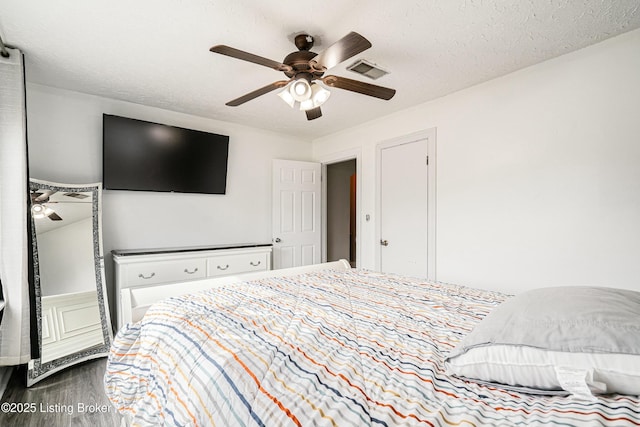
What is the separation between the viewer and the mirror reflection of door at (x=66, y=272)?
2.44 meters

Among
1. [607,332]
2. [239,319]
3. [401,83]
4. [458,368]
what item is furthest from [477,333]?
[401,83]

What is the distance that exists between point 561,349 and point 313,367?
668mm

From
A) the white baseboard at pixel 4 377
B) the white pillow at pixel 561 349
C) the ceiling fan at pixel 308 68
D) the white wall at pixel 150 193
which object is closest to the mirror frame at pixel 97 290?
the white baseboard at pixel 4 377

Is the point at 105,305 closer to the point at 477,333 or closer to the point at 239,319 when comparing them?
the point at 239,319

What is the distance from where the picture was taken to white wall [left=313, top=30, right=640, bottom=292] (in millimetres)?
1980

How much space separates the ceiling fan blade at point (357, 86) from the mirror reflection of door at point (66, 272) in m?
2.47

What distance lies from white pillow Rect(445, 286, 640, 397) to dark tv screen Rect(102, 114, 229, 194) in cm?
327

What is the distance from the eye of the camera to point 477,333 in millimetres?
922

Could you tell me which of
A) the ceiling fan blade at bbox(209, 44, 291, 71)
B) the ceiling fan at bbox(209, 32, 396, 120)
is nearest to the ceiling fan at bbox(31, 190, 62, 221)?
the ceiling fan at bbox(209, 32, 396, 120)

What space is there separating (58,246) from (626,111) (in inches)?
173

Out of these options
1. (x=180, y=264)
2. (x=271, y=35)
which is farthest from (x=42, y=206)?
(x=271, y=35)

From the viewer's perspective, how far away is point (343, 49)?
156 centimetres

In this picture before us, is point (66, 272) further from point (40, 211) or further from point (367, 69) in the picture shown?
point (367, 69)

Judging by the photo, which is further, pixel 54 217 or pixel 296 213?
pixel 296 213
